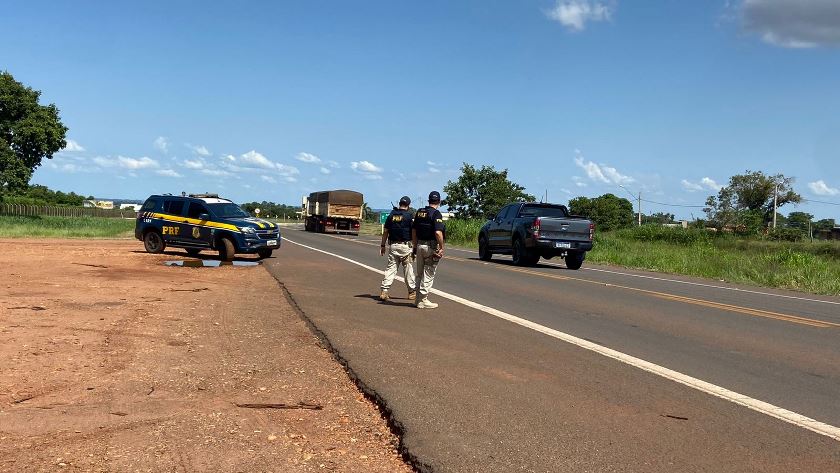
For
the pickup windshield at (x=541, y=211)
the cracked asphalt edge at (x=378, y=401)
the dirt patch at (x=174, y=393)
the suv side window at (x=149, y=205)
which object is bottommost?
the dirt patch at (x=174, y=393)

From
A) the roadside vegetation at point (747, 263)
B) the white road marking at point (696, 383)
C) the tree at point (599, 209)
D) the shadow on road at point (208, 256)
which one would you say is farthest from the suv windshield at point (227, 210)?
the tree at point (599, 209)

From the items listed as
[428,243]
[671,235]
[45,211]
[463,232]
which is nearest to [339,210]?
[463,232]

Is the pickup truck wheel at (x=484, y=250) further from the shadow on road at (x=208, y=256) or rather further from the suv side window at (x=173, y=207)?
the suv side window at (x=173, y=207)

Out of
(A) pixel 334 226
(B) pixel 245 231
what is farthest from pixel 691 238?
(B) pixel 245 231

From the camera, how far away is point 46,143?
6012 centimetres

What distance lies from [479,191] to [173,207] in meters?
67.9

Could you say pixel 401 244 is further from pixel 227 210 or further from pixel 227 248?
pixel 227 210

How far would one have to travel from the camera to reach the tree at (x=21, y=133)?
57.9m

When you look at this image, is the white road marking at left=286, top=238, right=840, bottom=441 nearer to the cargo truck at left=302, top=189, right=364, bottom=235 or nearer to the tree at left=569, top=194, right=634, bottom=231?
the cargo truck at left=302, top=189, right=364, bottom=235

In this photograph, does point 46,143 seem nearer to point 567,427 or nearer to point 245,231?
point 245,231

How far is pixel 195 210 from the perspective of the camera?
21.8m

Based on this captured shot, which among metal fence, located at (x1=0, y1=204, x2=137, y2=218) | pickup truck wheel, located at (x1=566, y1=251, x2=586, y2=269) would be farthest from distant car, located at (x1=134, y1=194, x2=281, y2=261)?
metal fence, located at (x1=0, y1=204, x2=137, y2=218)

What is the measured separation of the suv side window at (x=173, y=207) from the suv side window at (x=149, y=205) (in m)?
0.48

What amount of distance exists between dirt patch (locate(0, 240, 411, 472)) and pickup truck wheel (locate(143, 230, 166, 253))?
1208 centimetres
